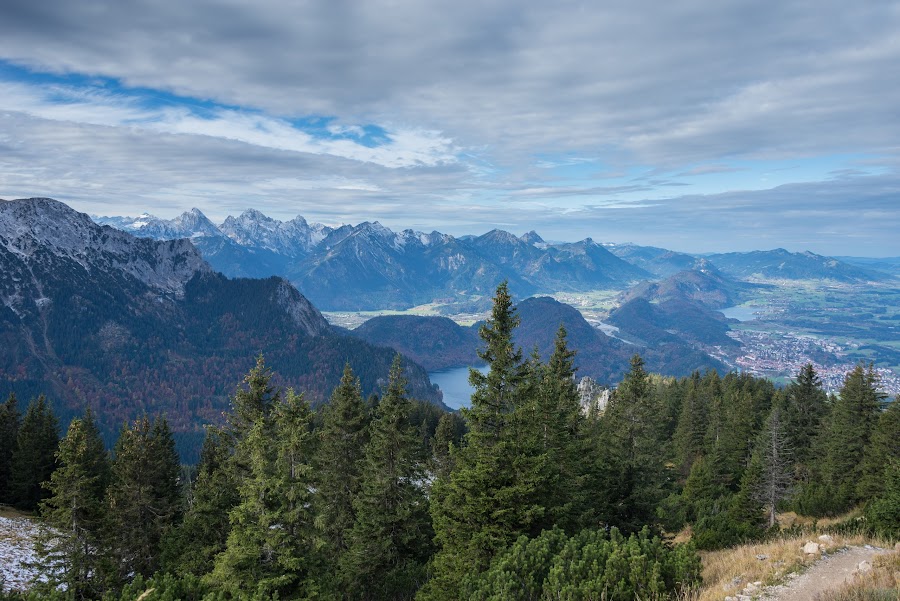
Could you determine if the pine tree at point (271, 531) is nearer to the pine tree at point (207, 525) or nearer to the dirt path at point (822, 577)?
the pine tree at point (207, 525)

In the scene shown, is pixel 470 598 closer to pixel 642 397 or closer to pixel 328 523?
pixel 642 397

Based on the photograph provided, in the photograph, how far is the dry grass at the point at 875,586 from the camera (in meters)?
9.86

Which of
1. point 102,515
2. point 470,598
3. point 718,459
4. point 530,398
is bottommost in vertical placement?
point 718,459

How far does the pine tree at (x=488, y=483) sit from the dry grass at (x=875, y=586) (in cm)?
1010

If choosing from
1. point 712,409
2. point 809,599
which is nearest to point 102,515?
point 809,599

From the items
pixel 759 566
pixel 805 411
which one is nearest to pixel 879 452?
pixel 805 411

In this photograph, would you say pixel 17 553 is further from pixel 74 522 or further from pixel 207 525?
pixel 207 525

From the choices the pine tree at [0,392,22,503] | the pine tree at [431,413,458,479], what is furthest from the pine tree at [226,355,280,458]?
the pine tree at [0,392,22,503]

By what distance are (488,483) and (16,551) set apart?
35642mm

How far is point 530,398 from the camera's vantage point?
886 inches

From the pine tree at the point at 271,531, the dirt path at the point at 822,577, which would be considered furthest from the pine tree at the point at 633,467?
the pine tree at the point at 271,531

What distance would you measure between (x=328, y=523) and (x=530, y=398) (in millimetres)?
18761

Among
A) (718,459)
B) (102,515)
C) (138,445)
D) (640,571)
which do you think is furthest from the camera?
(718,459)

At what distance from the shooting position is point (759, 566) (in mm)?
13773
